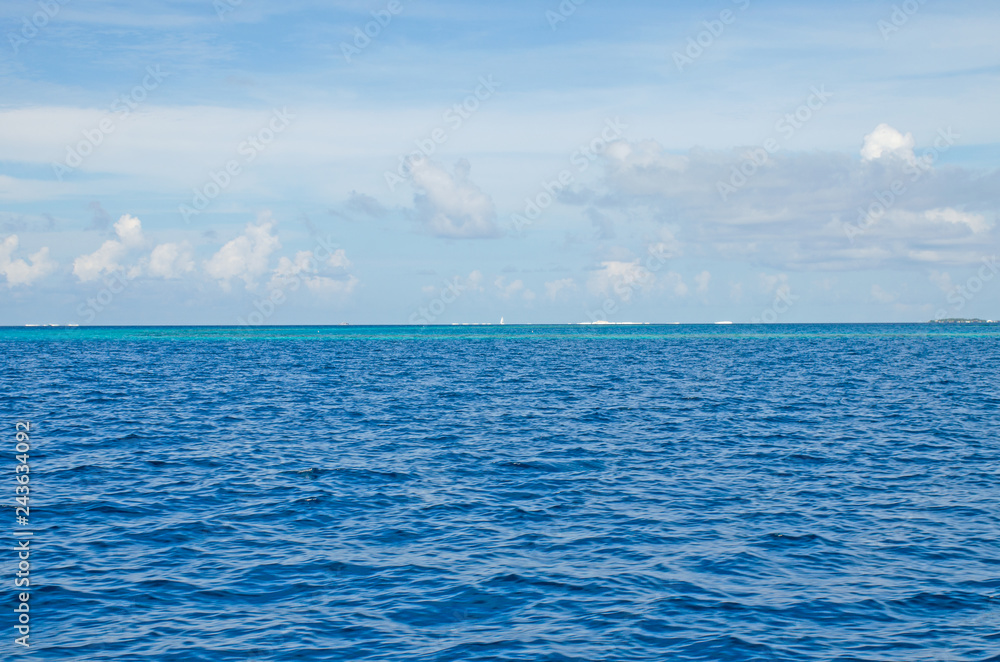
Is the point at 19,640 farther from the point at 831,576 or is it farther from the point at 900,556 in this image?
the point at 900,556

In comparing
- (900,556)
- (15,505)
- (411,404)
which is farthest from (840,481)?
(411,404)

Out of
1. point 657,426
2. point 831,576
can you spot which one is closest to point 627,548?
point 831,576

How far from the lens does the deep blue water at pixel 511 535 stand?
15.7 m

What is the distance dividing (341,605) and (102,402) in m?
43.1

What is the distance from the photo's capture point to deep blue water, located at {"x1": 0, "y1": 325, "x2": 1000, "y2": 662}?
617 inches

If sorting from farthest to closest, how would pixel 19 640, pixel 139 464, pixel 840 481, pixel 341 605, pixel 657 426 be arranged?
pixel 657 426 → pixel 139 464 → pixel 840 481 → pixel 341 605 → pixel 19 640

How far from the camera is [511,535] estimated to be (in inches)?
878

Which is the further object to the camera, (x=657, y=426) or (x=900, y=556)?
(x=657, y=426)

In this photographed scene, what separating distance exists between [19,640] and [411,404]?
38562mm

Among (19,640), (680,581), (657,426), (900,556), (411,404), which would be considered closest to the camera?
(19,640)

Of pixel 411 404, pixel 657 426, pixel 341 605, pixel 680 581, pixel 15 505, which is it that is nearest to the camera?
pixel 341 605

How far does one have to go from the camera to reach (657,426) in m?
42.9

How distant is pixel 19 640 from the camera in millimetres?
15234

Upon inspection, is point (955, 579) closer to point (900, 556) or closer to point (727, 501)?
point (900, 556)
